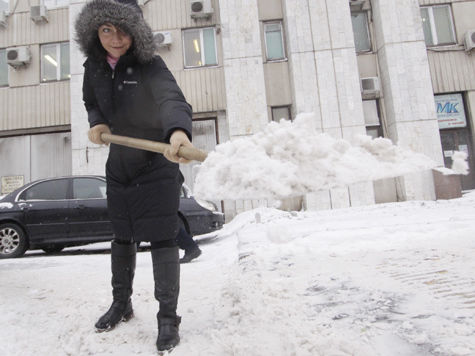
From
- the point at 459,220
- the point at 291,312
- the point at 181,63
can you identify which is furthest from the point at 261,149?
the point at 181,63

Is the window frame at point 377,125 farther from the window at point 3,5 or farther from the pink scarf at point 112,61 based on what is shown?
the window at point 3,5

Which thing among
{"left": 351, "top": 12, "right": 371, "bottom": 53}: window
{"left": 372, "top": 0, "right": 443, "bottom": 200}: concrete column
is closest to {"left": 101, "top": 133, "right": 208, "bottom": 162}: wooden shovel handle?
{"left": 372, "top": 0, "right": 443, "bottom": 200}: concrete column

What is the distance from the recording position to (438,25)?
37.3ft

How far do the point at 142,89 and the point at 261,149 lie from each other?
0.84 meters

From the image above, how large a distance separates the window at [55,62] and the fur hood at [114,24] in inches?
430

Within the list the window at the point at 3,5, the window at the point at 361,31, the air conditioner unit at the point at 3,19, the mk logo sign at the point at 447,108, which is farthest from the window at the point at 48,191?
the mk logo sign at the point at 447,108

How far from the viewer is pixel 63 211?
647cm

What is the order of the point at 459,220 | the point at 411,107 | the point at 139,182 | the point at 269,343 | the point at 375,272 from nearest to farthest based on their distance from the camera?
the point at 269,343 → the point at 139,182 → the point at 375,272 → the point at 459,220 → the point at 411,107

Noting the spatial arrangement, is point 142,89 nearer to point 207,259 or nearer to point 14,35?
point 207,259

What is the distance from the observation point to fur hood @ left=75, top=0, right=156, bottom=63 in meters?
2.09

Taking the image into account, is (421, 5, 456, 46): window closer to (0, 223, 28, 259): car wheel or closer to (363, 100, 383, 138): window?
(363, 100, 383, 138): window

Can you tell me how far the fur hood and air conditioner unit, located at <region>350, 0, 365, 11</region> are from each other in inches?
427

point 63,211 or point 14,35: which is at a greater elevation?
point 14,35

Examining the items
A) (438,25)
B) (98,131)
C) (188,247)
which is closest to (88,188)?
(188,247)
